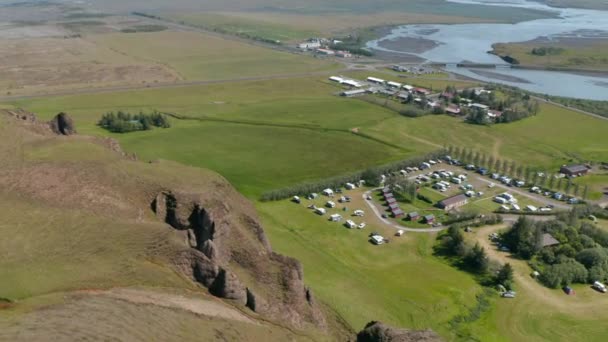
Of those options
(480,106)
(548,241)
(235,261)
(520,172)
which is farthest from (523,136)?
(235,261)

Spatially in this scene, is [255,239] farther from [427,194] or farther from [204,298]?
[427,194]

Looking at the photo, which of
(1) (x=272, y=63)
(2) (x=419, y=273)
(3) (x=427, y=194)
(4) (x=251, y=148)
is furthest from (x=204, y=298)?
(1) (x=272, y=63)

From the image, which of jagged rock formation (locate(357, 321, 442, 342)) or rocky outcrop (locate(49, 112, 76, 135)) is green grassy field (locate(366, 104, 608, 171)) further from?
jagged rock formation (locate(357, 321, 442, 342))

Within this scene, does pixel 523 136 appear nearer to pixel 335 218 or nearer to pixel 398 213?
pixel 398 213

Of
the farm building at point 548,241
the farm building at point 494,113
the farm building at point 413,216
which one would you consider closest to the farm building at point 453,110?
the farm building at point 494,113

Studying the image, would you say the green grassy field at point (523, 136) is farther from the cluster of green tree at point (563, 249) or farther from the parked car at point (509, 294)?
the parked car at point (509, 294)
